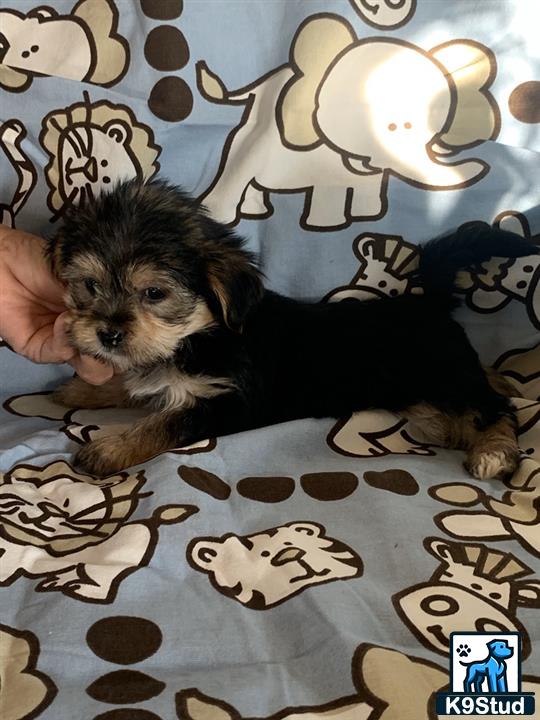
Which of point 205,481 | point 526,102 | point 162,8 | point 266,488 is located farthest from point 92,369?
point 526,102

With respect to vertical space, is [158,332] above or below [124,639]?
above

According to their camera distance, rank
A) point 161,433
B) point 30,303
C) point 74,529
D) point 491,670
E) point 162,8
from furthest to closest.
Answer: point 30,303 → point 162,8 → point 161,433 → point 74,529 → point 491,670

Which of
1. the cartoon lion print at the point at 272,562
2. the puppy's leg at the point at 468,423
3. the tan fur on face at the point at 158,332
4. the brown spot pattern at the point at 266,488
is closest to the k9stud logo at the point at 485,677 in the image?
the cartoon lion print at the point at 272,562

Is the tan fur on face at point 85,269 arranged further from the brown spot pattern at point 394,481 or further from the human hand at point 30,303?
the brown spot pattern at point 394,481

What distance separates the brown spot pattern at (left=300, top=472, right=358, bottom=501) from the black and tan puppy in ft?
1.12

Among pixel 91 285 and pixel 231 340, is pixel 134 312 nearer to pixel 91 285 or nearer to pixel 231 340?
pixel 91 285

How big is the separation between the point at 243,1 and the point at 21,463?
4.98 ft

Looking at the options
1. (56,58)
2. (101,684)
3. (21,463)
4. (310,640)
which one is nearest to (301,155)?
(56,58)

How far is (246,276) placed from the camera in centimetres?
205

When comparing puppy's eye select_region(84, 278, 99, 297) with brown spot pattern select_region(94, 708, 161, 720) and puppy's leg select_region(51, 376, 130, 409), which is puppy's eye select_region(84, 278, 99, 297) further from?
brown spot pattern select_region(94, 708, 161, 720)

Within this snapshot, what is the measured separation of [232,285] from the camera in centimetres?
204

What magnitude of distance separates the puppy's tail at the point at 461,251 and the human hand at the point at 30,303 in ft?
3.56

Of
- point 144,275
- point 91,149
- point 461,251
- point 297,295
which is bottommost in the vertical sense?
point 297,295

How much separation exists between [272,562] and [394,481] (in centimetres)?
46
